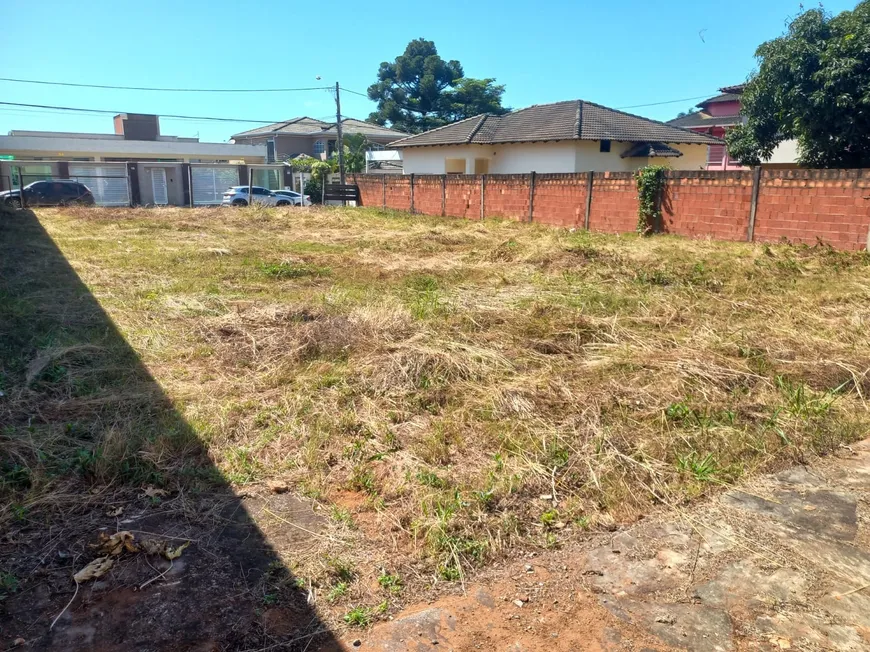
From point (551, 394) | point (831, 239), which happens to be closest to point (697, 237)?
point (831, 239)

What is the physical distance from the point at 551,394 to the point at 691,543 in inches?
71.1

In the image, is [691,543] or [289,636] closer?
[289,636]

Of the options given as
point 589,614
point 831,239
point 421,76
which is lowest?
point 589,614

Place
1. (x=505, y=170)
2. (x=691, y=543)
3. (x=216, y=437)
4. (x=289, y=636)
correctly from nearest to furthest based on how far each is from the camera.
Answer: (x=289, y=636) → (x=691, y=543) → (x=216, y=437) → (x=505, y=170)

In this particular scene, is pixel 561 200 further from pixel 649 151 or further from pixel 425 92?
pixel 425 92

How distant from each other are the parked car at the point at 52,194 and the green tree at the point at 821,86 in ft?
81.8

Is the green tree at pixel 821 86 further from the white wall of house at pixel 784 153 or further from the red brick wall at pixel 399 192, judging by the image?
the red brick wall at pixel 399 192

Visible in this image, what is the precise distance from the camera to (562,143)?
25781mm

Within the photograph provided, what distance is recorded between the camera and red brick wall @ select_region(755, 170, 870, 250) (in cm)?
1192

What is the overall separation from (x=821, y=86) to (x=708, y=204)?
5.11 meters

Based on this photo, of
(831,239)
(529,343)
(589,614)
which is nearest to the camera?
(589,614)

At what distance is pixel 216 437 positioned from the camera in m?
4.14

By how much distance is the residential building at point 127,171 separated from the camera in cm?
2880

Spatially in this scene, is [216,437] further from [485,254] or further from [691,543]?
[485,254]
